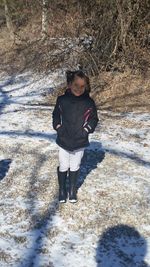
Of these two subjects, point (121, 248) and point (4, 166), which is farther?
point (4, 166)

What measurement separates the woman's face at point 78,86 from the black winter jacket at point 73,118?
6cm

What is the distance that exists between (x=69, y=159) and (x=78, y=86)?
1075 millimetres

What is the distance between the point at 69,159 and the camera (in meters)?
6.50

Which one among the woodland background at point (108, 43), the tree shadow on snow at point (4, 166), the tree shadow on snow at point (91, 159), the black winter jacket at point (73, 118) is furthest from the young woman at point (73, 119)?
the woodland background at point (108, 43)

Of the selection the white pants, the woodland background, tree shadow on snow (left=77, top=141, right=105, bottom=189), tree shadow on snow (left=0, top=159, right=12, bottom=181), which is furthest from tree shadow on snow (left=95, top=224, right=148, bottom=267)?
the woodland background

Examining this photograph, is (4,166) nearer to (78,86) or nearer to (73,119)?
(73,119)

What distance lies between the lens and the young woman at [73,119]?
616 cm

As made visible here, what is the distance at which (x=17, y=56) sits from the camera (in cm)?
2119

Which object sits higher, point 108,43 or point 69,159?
point 108,43

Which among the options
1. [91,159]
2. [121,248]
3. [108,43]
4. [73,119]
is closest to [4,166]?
[91,159]

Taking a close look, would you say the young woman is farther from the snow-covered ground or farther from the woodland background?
the woodland background

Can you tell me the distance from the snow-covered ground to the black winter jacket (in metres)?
0.99

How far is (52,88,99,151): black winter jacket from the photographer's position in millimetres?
6176

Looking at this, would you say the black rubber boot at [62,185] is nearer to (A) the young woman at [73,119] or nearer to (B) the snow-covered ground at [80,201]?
(A) the young woman at [73,119]
